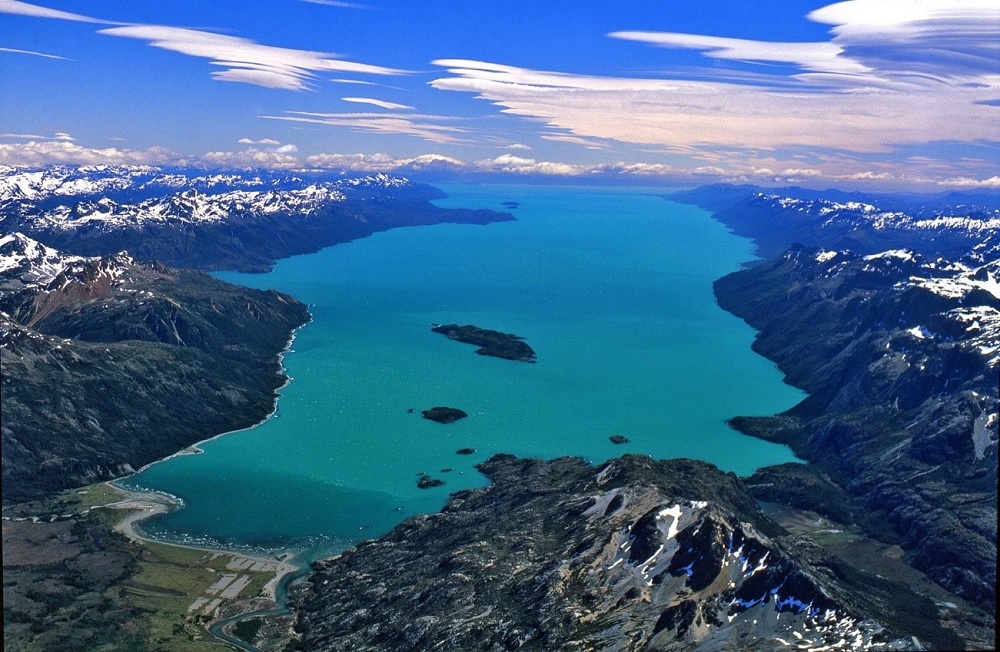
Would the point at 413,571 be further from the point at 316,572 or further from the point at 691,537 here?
the point at 691,537

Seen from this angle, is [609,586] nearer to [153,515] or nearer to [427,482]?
[427,482]

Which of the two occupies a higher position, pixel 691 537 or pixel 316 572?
pixel 691 537

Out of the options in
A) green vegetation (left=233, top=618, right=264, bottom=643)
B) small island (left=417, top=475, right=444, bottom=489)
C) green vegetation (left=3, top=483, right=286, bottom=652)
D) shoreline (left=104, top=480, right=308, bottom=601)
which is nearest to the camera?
green vegetation (left=3, top=483, right=286, bottom=652)

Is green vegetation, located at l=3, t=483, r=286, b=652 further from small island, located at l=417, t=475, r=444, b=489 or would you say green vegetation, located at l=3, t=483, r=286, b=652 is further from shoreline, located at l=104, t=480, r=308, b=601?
small island, located at l=417, t=475, r=444, b=489

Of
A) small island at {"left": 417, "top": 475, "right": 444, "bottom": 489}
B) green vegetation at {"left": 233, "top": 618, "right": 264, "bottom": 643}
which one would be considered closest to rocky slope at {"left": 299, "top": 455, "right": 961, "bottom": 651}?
green vegetation at {"left": 233, "top": 618, "right": 264, "bottom": 643}

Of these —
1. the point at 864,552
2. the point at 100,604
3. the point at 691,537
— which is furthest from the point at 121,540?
the point at 864,552

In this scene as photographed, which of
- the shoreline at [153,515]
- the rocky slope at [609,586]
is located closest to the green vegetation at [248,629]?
the rocky slope at [609,586]

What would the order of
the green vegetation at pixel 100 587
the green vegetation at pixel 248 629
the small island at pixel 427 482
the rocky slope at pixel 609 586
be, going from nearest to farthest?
the rocky slope at pixel 609 586, the green vegetation at pixel 100 587, the green vegetation at pixel 248 629, the small island at pixel 427 482

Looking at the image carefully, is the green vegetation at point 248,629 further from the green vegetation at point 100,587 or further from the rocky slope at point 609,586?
the rocky slope at point 609,586
